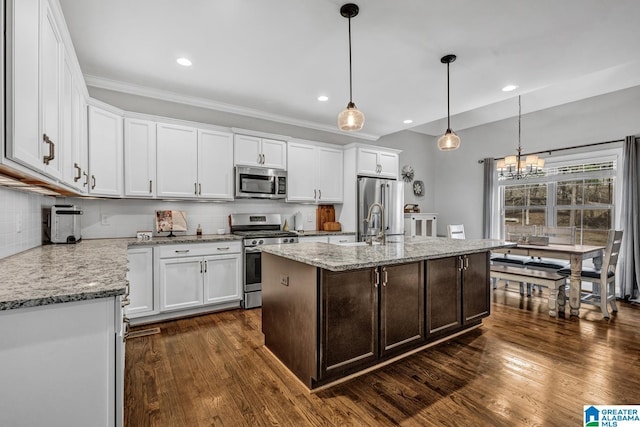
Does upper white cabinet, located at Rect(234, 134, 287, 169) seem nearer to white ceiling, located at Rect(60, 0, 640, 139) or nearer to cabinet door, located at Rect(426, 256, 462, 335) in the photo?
white ceiling, located at Rect(60, 0, 640, 139)

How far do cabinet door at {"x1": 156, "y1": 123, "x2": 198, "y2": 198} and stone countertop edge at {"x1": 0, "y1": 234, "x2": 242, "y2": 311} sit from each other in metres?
1.62

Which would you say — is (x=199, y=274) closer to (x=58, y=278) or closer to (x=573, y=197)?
(x=58, y=278)

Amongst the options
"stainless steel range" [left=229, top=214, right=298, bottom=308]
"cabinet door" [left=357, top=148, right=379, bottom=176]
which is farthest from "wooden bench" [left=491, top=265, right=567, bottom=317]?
"stainless steel range" [left=229, top=214, right=298, bottom=308]

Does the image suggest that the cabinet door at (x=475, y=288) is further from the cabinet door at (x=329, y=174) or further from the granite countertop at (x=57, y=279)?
the granite countertop at (x=57, y=279)

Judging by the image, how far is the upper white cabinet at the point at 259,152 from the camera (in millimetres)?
4059

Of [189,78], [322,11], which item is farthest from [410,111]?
[189,78]

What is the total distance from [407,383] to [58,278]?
2.17 m

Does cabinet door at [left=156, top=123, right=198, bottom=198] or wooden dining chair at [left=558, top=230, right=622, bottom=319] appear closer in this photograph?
wooden dining chair at [left=558, top=230, right=622, bottom=319]

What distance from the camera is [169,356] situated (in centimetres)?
253

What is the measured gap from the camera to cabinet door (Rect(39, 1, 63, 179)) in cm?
152

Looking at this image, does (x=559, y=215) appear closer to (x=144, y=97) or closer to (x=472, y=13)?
(x=472, y=13)

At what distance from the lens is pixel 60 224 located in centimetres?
273

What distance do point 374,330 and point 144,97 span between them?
375 centimetres

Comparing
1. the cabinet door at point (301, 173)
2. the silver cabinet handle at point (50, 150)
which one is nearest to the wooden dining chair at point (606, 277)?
the cabinet door at point (301, 173)
